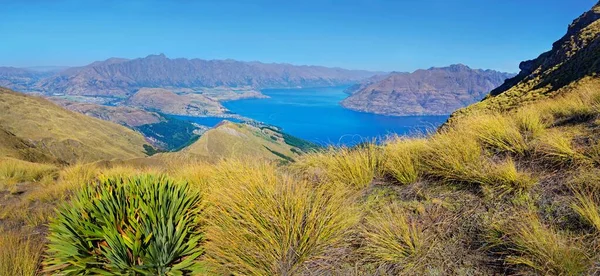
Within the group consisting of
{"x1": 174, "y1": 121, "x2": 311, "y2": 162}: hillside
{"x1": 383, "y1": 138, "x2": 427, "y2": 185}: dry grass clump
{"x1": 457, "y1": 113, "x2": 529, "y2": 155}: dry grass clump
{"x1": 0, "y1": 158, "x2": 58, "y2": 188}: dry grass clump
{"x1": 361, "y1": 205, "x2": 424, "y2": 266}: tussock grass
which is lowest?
{"x1": 174, "y1": 121, "x2": 311, "y2": 162}: hillside

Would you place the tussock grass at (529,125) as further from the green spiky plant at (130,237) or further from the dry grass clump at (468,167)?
the green spiky plant at (130,237)

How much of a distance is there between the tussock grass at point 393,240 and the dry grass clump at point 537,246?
66 cm

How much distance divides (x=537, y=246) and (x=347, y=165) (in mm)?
3042

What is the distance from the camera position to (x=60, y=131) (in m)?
138

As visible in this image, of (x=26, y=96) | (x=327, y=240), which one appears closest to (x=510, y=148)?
(x=327, y=240)

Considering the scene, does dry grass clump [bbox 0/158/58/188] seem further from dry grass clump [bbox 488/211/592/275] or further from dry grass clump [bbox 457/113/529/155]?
dry grass clump [bbox 488/211/592/275]

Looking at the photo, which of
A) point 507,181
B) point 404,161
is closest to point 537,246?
point 507,181

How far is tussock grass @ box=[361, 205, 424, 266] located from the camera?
123 inches

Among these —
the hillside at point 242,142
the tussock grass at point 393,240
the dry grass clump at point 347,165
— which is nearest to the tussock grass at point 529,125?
the dry grass clump at point 347,165

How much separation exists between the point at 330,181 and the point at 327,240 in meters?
1.82

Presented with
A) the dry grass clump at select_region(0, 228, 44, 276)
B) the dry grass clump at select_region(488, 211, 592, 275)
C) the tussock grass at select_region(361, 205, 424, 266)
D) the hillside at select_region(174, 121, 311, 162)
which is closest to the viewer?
the dry grass clump at select_region(488, 211, 592, 275)

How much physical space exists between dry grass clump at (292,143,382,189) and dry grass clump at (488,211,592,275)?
7.08ft

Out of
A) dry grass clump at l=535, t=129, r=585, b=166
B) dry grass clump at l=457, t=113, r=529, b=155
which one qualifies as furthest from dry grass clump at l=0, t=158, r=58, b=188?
dry grass clump at l=535, t=129, r=585, b=166

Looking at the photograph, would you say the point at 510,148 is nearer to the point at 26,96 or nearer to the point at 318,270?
the point at 318,270
